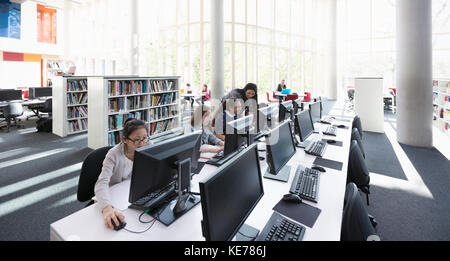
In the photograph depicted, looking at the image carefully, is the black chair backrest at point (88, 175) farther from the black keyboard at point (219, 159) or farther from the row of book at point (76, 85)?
the row of book at point (76, 85)

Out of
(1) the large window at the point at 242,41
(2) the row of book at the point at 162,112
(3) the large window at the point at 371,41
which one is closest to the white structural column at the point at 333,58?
(1) the large window at the point at 242,41

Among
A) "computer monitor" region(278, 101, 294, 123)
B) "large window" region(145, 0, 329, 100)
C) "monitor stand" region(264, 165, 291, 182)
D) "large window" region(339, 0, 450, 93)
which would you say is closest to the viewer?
"monitor stand" region(264, 165, 291, 182)

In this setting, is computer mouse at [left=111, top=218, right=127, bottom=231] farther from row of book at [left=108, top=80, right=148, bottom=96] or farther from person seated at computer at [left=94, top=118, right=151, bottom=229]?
row of book at [left=108, top=80, right=148, bottom=96]

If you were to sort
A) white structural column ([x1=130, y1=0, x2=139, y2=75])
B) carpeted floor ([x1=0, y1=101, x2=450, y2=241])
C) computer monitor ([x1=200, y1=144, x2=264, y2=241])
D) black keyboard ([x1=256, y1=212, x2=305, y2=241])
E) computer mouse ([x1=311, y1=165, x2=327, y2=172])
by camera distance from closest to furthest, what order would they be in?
computer monitor ([x1=200, y1=144, x2=264, y2=241]) < black keyboard ([x1=256, y1=212, x2=305, y2=241]) < computer mouse ([x1=311, y1=165, x2=327, y2=172]) < carpeted floor ([x1=0, y1=101, x2=450, y2=241]) < white structural column ([x1=130, y1=0, x2=139, y2=75])

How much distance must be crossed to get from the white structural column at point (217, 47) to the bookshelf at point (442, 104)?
22.1ft

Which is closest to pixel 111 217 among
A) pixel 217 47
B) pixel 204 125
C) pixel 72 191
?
pixel 204 125

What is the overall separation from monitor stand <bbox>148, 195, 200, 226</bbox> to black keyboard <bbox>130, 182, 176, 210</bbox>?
0.04 meters

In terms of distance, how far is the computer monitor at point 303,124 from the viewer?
2703 millimetres

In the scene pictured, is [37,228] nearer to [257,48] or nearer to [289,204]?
[289,204]

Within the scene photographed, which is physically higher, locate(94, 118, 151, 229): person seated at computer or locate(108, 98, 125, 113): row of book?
locate(108, 98, 125, 113): row of book

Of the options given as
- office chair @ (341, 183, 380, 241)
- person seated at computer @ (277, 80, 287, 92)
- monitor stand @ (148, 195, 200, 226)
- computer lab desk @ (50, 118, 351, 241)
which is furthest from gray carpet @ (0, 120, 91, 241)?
person seated at computer @ (277, 80, 287, 92)

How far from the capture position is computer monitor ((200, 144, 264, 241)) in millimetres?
966

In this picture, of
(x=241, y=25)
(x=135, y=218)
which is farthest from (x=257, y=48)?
(x=135, y=218)

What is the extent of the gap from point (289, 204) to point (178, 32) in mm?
12390
